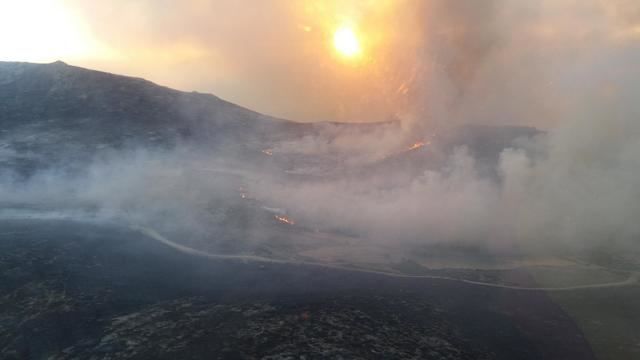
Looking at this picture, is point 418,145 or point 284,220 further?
point 418,145

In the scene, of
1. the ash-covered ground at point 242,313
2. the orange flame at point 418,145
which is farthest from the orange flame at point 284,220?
the orange flame at point 418,145

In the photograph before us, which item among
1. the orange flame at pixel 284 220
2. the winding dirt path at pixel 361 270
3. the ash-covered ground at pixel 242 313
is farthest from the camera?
the orange flame at pixel 284 220

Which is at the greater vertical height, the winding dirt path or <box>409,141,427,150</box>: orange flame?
<box>409,141,427,150</box>: orange flame

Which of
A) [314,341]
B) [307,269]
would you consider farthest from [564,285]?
[314,341]

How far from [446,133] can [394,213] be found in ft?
47.9

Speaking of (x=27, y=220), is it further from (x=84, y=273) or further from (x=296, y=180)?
(x=296, y=180)

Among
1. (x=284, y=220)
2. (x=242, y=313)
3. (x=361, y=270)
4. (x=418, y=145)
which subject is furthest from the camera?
(x=418, y=145)

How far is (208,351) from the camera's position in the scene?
9.95 metres

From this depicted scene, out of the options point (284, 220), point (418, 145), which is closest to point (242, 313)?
point (284, 220)

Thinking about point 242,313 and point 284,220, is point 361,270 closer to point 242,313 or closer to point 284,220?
point 242,313

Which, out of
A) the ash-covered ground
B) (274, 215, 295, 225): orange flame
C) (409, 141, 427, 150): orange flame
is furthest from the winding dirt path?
(409, 141, 427, 150): orange flame

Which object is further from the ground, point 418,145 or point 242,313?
point 418,145

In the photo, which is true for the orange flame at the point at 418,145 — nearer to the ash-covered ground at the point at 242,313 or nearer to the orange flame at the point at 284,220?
the orange flame at the point at 284,220

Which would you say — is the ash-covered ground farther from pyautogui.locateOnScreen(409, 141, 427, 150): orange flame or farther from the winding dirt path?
pyautogui.locateOnScreen(409, 141, 427, 150): orange flame
